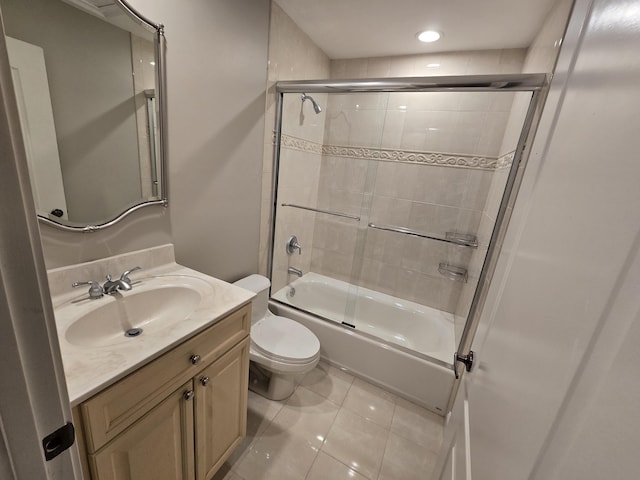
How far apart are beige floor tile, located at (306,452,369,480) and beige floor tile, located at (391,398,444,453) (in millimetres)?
372

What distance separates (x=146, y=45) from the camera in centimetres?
108

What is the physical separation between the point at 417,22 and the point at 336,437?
2.47 meters

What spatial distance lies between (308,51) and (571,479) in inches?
94.5

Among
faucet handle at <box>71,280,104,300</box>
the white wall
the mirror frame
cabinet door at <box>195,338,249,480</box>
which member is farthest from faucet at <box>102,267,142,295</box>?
cabinet door at <box>195,338,249,480</box>

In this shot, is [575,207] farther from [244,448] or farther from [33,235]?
[244,448]

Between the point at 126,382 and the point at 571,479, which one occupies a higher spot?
the point at 571,479

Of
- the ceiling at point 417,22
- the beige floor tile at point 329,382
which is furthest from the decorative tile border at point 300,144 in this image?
the beige floor tile at point 329,382

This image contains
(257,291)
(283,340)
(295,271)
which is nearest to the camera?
(283,340)

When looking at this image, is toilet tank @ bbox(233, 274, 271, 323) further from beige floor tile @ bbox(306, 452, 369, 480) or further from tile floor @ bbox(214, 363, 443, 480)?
beige floor tile @ bbox(306, 452, 369, 480)

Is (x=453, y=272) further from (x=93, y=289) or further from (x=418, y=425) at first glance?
(x=93, y=289)

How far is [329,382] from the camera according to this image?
1.87m

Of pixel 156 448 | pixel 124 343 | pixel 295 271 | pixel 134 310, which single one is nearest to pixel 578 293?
pixel 124 343

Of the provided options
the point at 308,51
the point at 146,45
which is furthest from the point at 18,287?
the point at 308,51

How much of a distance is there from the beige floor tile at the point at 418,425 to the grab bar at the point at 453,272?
0.99m
